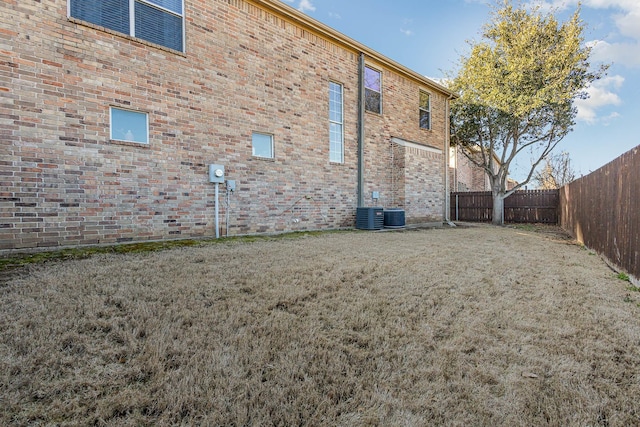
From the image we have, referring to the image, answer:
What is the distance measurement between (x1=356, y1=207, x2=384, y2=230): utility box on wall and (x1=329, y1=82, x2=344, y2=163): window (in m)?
1.74

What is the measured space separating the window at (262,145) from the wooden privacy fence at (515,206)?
13.0 metres

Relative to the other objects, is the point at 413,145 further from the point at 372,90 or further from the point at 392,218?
the point at 392,218

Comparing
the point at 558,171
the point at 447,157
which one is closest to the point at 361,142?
the point at 447,157

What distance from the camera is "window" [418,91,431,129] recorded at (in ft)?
41.7

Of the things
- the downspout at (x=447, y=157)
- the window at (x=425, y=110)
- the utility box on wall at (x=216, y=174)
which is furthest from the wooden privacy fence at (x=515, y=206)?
the utility box on wall at (x=216, y=174)

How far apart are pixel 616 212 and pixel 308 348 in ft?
17.6

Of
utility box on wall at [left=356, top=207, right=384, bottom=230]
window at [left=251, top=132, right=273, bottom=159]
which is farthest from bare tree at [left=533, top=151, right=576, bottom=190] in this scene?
window at [left=251, top=132, right=273, bottom=159]

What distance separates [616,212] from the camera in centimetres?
470

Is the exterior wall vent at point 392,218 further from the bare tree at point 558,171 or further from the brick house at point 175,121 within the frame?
the bare tree at point 558,171

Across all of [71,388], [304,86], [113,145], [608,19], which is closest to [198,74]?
[113,145]

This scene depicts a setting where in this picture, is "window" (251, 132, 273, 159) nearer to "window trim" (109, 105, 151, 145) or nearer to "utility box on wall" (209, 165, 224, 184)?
"utility box on wall" (209, 165, 224, 184)

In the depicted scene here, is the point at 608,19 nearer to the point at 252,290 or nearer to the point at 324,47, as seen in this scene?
the point at 324,47

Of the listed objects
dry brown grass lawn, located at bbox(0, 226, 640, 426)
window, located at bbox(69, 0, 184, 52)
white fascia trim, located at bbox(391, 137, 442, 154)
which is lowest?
dry brown grass lawn, located at bbox(0, 226, 640, 426)

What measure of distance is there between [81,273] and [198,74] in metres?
4.84
